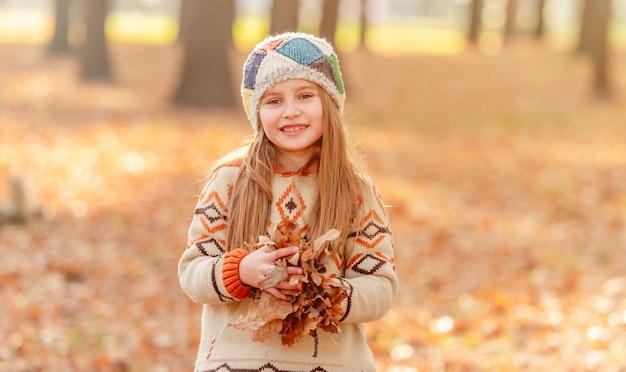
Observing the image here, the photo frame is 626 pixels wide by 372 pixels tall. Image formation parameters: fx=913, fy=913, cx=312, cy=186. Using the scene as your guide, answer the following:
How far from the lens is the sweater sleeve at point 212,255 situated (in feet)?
9.71

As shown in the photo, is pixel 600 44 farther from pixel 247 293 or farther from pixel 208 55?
pixel 247 293

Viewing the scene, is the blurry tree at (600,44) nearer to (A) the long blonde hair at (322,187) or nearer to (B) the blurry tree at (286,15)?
(B) the blurry tree at (286,15)

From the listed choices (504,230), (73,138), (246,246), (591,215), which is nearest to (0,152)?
(73,138)

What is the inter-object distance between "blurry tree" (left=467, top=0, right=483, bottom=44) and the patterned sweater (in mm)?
33597

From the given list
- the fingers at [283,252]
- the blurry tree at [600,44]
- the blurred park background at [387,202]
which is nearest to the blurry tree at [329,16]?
the blurred park background at [387,202]

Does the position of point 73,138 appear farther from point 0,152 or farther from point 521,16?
point 521,16

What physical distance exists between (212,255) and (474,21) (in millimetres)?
35318

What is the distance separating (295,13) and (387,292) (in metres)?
16.1

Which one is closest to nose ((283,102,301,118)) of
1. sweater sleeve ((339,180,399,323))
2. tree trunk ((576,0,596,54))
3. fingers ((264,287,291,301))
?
sweater sleeve ((339,180,399,323))

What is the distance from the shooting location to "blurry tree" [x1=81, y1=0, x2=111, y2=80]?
70.2 ft

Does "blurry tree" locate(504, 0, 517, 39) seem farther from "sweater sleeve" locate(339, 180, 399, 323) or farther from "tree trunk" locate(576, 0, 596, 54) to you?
"sweater sleeve" locate(339, 180, 399, 323)

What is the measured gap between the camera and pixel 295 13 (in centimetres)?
1872

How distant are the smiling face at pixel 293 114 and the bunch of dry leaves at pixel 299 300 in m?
0.39

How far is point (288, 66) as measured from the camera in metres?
3.11
